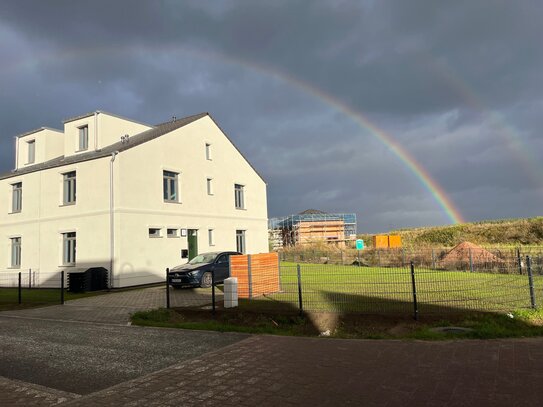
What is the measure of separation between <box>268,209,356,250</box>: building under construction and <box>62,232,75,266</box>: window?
30300 mm

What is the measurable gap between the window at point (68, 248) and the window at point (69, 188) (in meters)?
1.73

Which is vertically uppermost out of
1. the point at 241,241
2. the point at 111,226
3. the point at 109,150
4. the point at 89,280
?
the point at 109,150

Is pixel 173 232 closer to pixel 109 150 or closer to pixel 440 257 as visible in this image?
pixel 109 150

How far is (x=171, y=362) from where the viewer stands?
6.60m

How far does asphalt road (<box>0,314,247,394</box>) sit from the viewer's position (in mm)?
6090

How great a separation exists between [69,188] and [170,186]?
5.28 metres

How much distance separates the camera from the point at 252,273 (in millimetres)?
12961

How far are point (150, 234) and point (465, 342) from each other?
1751 cm

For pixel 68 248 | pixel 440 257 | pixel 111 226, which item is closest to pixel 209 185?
pixel 111 226

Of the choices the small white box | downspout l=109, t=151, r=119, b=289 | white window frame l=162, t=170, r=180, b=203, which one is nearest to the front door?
white window frame l=162, t=170, r=180, b=203

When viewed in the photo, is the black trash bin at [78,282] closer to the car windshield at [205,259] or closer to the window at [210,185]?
the car windshield at [205,259]

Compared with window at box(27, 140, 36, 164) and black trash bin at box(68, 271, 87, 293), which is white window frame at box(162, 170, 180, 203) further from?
window at box(27, 140, 36, 164)

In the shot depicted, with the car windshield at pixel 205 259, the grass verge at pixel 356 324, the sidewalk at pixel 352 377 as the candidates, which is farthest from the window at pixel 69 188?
the sidewalk at pixel 352 377

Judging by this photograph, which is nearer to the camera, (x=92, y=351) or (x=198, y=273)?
(x=92, y=351)
